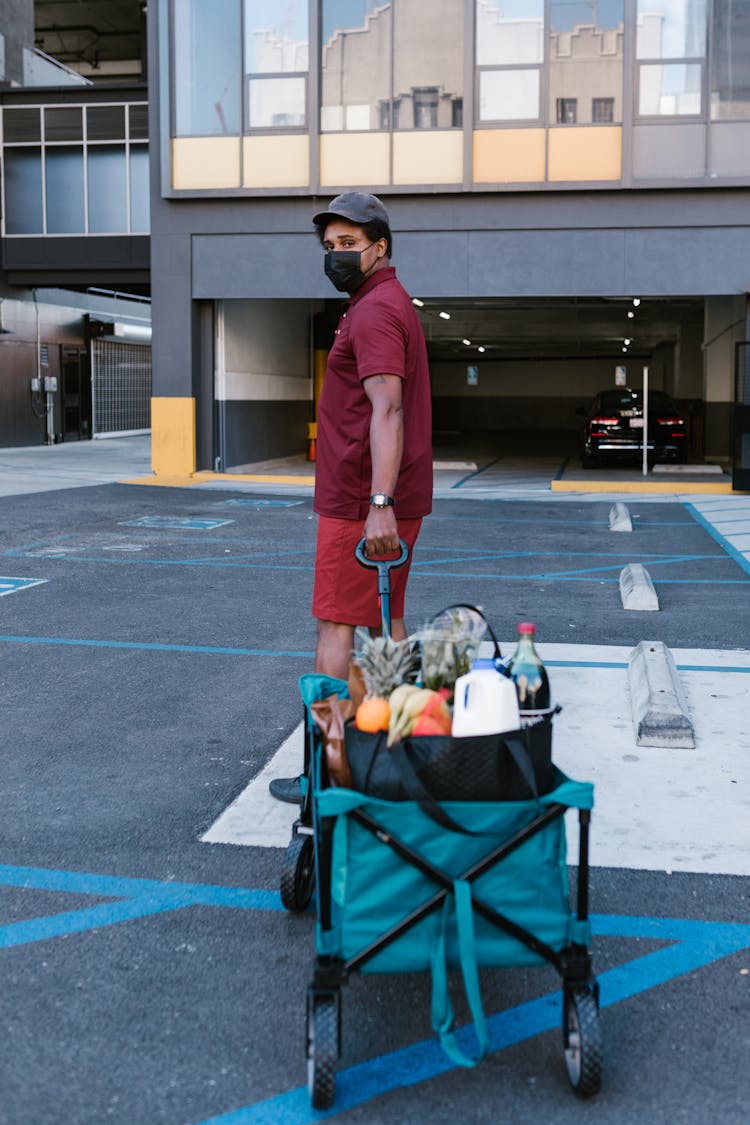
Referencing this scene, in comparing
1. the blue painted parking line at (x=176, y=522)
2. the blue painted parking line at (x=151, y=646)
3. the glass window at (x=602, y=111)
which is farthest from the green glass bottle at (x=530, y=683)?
the glass window at (x=602, y=111)

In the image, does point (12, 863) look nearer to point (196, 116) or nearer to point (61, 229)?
point (196, 116)

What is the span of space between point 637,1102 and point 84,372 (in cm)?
3087

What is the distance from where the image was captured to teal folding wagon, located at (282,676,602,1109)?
2.68m

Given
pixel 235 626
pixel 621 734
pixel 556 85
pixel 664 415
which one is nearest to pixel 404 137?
pixel 556 85

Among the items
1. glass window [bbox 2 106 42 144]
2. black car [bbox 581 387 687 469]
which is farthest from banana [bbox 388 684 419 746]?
glass window [bbox 2 106 42 144]

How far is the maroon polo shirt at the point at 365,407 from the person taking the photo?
394 centimetres

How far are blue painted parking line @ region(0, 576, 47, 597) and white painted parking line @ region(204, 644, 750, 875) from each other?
438cm

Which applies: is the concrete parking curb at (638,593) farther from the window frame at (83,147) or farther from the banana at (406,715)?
the window frame at (83,147)

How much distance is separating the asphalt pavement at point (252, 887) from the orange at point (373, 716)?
733mm

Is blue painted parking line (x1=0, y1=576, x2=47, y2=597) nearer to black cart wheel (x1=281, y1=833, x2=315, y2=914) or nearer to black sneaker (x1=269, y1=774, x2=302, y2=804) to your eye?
black sneaker (x1=269, y1=774, x2=302, y2=804)

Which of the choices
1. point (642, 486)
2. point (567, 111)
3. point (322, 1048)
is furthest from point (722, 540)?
point (322, 1048)

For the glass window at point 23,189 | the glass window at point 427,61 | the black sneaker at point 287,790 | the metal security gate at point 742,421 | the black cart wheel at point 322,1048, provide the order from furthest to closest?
the glass window at point 23,189, the glass window at point 427,61, the metal security gate at point 742,421, the black sneaker at point 287,790, the black cart wheel at point 322,1048

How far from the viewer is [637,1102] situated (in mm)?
2691

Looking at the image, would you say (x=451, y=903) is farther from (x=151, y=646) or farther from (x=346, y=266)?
(x=151, y=646)
